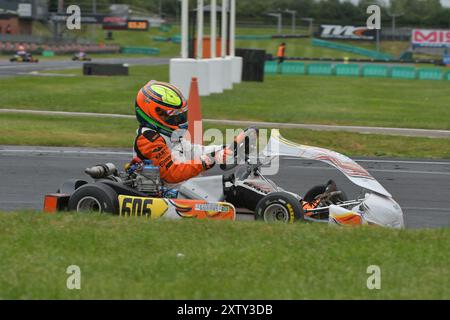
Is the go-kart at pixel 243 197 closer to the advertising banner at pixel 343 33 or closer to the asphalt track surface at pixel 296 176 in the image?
the asphalt track surface at pixel 296 176

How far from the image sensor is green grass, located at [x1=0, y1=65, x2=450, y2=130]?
22.0 meters

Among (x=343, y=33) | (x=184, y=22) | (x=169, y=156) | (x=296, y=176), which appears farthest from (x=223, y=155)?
(x=343, y=33)

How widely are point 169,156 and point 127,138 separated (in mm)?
8381

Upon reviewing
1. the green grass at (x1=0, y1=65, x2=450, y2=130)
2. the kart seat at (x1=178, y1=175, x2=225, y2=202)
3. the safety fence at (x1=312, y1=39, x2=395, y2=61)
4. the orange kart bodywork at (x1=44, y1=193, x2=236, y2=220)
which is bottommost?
the safety fence at (x1=312, y1=39, x2=395, y2=61)

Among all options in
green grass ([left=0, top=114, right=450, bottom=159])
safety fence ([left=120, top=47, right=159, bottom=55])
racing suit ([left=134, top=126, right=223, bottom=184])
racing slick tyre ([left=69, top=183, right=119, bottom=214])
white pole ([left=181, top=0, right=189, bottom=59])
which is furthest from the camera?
safety fence ([left=120, top=47, right=159, bottom=55])

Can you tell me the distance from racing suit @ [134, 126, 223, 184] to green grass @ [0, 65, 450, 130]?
40.7 feet

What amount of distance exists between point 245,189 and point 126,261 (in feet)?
7.89

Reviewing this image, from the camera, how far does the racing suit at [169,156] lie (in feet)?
27.7

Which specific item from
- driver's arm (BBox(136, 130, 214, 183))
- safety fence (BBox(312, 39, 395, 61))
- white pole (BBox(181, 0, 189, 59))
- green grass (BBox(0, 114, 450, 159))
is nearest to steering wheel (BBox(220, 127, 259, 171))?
driver's arm (BBox(136, 130, 214, 183))

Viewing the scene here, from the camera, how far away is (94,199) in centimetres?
818

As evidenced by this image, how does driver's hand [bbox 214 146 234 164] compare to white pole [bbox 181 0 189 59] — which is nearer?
driver's hand [bbox 214 146 234 164]

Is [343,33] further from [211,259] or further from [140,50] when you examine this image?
[211,259]

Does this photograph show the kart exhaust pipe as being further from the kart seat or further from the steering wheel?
the steering wheel

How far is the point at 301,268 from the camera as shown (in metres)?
6.16
